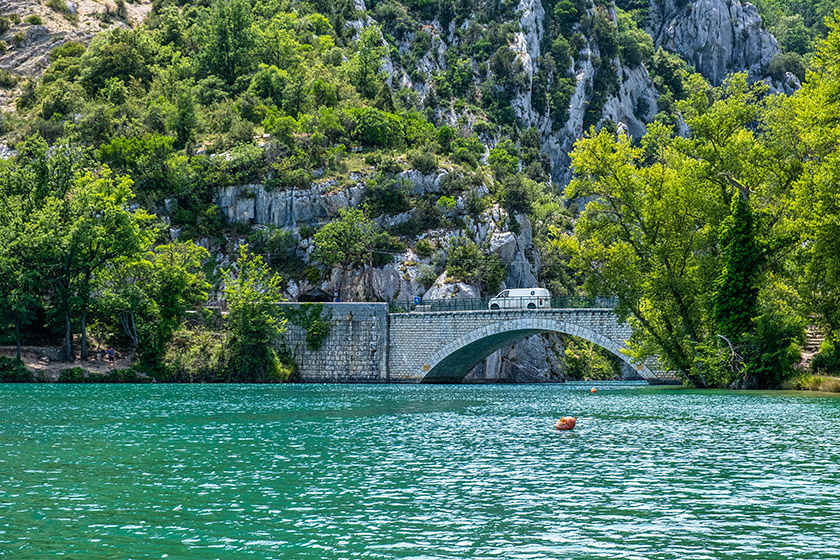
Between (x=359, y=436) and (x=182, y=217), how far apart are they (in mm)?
50178

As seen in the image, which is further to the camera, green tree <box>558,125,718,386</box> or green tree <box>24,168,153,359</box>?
green tree <box>24,168,153,359</box>

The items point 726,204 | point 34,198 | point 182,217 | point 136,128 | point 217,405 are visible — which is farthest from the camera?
point 136,128

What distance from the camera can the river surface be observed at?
458 inches

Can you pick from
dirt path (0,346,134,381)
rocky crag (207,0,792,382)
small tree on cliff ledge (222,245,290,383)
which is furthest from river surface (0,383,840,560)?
rocky crag (207,0,792,382)

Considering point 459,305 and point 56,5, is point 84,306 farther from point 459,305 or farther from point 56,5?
point 56,5

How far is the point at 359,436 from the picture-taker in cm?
2406

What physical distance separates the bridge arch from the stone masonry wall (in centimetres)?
374

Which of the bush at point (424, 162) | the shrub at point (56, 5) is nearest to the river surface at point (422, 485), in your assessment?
the bush at point (424, 162)

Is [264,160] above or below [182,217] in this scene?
above

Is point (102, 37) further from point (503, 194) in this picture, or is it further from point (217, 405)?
point (217, 405)

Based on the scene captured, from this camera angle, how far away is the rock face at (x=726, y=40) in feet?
427

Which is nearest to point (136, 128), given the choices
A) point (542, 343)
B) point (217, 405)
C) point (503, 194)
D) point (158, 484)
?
point (503, 194)

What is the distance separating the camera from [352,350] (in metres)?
59.4

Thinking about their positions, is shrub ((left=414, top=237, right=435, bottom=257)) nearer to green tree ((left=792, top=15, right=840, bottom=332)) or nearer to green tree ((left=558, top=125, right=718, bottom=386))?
green tree ((left=558, top=125, right=718, bottom=386))
